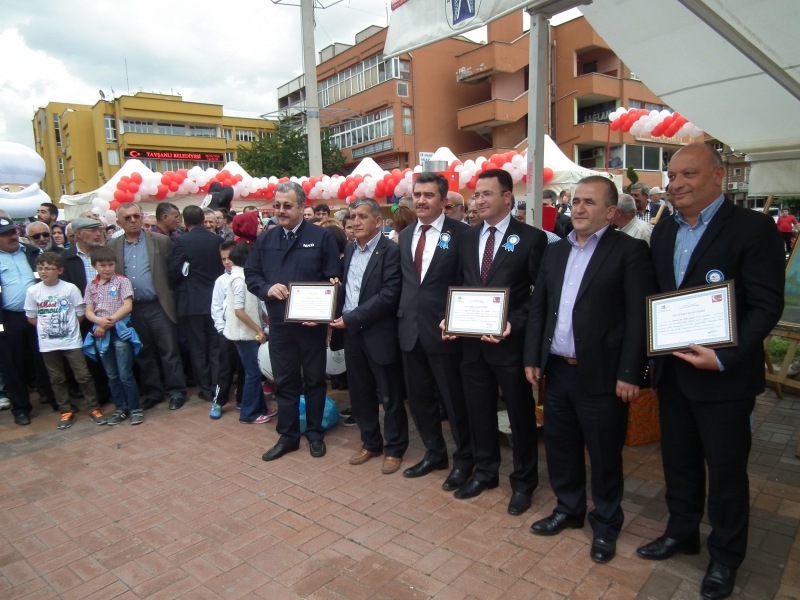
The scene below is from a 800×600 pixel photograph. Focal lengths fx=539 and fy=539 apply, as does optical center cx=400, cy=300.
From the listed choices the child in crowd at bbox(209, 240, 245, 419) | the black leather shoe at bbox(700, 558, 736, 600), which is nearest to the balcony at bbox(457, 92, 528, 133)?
the child in crowd at bbox(209, 240, 245, 419)

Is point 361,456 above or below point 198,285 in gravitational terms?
below

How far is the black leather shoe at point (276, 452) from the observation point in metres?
4.55

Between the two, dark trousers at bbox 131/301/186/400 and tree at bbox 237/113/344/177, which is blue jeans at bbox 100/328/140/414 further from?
Result: tree at bbox 237/113/344/177

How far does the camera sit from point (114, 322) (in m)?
5.53

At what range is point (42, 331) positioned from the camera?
5547 millimetres

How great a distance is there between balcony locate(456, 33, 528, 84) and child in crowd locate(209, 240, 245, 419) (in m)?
31.2

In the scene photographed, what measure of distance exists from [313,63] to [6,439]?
15261 mm

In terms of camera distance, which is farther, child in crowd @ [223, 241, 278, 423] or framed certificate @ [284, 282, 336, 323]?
child in crowd @ [223, 241, 278, 423]

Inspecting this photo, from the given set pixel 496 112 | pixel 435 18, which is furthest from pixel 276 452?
pixel 496 112

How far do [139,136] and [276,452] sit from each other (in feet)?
175

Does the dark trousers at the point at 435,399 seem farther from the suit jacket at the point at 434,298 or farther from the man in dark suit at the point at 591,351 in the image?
the man in dark suit at the point at 591,351

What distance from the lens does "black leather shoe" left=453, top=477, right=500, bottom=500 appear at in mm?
3723

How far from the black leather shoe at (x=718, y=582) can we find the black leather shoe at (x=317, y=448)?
2.90m

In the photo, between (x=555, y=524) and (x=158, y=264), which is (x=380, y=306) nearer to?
(x=555, y=524)
